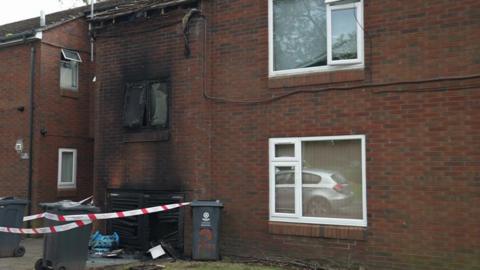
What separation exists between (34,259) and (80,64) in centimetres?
660

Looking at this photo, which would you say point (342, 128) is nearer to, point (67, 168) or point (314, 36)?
point (314, 36)

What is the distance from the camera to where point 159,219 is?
10172 millimetres

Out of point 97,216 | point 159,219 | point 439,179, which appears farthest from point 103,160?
point 439,179

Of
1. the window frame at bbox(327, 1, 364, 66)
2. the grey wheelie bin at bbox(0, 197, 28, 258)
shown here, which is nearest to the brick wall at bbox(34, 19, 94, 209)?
the grey wheelie bin at bbox(0, 197, 28, 258)

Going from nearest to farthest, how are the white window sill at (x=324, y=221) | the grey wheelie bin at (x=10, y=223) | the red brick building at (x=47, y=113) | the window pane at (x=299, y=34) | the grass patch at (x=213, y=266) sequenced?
the white window sill at (x=324, y=221), the grass patch at (x=213, y=266), the window pane at (x=299, y=34), the grey wheelie bin at (x=10, y=223), the red brick building at (x=47, y=113)

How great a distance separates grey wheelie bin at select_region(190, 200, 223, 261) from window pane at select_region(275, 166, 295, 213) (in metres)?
0.99

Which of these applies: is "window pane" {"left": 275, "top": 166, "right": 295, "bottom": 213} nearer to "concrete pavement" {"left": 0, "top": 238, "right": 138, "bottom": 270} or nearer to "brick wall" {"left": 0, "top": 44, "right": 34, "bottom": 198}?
"concrete pavement" {"left": 0, "top": 238, "right": 138, "bottom": 270}

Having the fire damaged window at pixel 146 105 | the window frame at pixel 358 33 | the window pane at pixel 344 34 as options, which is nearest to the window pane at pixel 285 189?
the window frame at pixel 358 33

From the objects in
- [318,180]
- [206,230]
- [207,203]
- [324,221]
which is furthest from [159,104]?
[324,221]

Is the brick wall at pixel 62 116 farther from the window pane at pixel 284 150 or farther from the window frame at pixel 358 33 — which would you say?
the window frame at pixel 358 33

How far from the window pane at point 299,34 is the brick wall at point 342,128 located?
268mm

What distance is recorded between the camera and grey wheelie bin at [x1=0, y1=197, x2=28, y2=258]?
1005cm

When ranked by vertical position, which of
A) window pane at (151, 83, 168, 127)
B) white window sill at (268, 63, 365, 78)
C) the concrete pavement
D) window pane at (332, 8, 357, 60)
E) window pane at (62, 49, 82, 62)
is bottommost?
the concrete pavement

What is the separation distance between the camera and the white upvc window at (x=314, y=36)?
8469 millimetres
